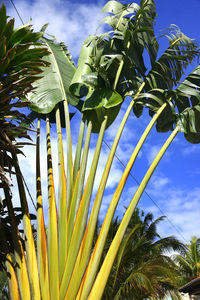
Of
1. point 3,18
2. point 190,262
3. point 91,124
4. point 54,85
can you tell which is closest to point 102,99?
point 91,124

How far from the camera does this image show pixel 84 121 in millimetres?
5176

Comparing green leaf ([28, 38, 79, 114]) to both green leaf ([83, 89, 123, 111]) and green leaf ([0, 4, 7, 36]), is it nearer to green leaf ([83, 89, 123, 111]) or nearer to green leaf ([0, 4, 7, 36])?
green leaf ([83, 89, 123, 111])

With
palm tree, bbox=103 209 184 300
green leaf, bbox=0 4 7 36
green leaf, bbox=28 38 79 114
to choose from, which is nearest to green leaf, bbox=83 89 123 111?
green leaf, bbox=28 38 79 114

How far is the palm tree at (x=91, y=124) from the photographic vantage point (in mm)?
3545

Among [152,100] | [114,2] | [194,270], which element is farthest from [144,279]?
[194,270]

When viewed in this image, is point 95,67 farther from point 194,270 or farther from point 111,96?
point 194,270

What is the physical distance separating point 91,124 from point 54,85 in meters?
1.18

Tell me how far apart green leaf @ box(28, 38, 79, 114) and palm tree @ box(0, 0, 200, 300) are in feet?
0.05

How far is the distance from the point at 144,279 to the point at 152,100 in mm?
5908

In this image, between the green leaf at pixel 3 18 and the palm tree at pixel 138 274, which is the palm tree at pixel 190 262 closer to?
the palm tree at pixel 138 274

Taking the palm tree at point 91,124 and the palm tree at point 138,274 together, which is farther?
the palm tree at point 138,274

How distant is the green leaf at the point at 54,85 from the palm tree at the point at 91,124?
0.02 metres

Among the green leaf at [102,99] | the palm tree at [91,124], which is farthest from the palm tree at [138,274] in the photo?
the green leaf at [102,99]

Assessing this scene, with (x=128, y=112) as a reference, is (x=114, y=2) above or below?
above
